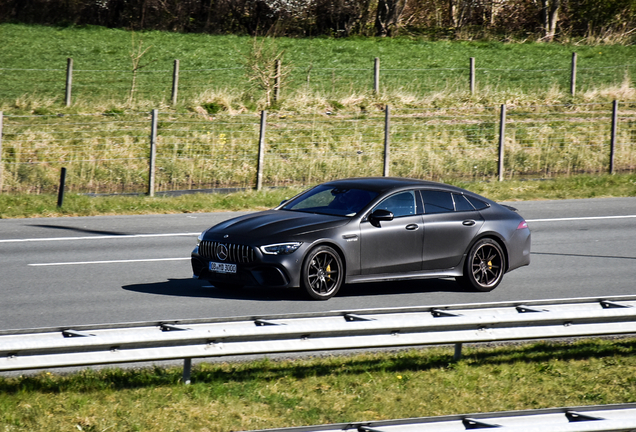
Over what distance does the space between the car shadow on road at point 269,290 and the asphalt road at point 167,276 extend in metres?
0.01

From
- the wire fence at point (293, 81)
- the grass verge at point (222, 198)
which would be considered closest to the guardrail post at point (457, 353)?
the grass verge at point (222, 198)

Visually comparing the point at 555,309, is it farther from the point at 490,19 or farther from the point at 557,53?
the point at 490,19

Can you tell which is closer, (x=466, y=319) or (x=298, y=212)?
(x=466, y=319)

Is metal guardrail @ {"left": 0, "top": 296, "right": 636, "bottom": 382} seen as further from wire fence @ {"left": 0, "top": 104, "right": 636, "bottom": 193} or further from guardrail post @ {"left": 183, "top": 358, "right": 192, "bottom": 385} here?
wire fence @ {"left": 0, "top": 104, "right": 636, "bottom": 193}

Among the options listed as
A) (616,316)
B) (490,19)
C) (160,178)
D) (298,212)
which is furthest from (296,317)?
(490,19)

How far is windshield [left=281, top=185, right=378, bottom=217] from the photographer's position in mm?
10820

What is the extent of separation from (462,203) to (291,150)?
581 inches

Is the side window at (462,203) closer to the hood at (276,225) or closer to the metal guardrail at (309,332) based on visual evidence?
the hood at (276,225)

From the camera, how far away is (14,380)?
6.80 m

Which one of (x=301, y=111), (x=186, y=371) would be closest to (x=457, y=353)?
(x=186, y=371)

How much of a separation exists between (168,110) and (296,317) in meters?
23.5

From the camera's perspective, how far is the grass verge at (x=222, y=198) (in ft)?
61.8

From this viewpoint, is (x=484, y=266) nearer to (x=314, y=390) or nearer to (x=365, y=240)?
(x=365, y=240)

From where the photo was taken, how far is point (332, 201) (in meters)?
11.1
